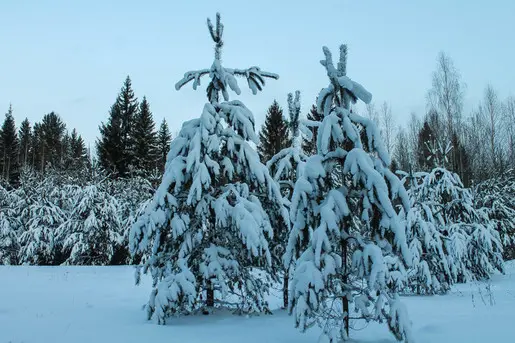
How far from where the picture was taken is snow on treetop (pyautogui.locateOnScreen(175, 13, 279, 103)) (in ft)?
27.4

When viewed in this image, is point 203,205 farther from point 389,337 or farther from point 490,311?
point 490,311

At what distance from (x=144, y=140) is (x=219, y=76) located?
3244cm

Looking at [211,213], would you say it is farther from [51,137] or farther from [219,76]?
[51,137]

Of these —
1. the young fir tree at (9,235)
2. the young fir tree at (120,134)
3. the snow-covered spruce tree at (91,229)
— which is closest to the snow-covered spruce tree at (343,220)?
the snow-covered spruce tree at (91,229)

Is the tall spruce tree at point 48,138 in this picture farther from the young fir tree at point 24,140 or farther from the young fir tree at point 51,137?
the young fir tree at point 24,140

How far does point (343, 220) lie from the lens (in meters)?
5.37

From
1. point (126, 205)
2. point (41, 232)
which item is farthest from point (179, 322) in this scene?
point (126, 205)

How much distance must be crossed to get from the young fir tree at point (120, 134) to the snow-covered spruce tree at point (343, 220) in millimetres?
34494

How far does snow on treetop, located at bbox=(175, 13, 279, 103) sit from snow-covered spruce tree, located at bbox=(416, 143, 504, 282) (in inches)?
268

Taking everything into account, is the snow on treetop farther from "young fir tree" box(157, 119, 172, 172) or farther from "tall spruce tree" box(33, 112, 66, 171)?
"tall spruce tree" box(33, 112, 66, 171)

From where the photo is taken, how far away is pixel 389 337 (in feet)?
19.1

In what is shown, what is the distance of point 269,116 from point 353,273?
104 ft

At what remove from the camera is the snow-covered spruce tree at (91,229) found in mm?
18453

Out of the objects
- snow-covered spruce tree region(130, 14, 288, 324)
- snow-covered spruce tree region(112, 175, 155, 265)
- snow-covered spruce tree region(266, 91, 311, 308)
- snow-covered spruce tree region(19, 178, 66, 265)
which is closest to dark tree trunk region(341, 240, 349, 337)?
snow-covered spruce tree region(130, 14, 288, 324)
